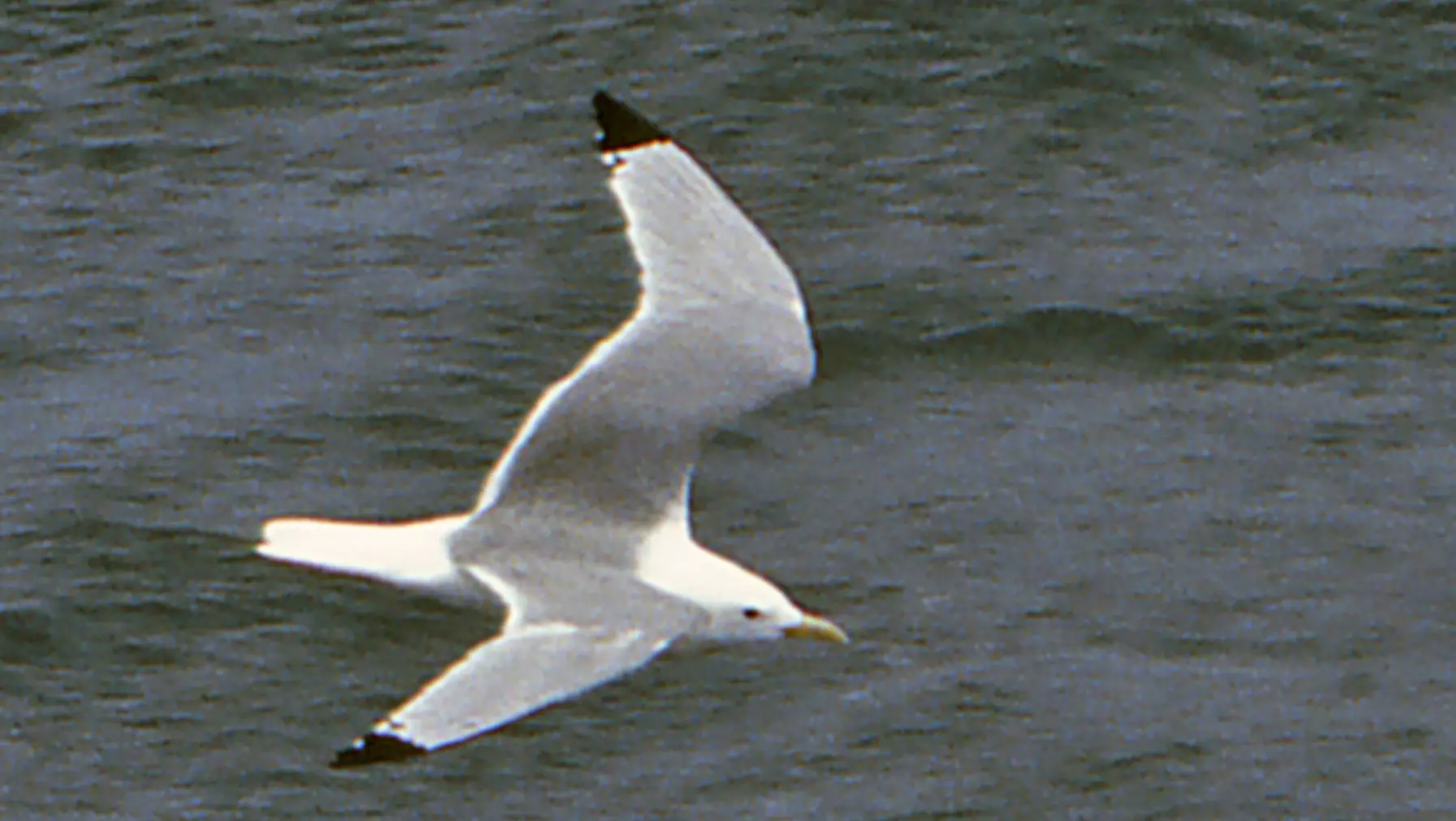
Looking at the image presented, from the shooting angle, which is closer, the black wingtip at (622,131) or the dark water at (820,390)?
the black wingtip at (622,131)

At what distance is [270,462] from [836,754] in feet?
9.98

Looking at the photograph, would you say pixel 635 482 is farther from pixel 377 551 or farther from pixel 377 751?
pixel 377 751

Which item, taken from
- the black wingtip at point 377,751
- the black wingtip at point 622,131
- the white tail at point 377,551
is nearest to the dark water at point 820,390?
the white tail at point 377,551

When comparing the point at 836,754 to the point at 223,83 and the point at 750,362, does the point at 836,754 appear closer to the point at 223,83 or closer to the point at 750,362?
the point at 750,362

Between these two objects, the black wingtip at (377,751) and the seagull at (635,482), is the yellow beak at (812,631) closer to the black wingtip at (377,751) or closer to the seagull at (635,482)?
the seagull at (635,482)

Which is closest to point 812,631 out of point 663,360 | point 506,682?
point 663,360

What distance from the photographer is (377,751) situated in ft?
24.6

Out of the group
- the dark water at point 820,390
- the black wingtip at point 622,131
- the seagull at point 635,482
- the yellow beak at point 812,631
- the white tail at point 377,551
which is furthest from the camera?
the dark water at point 820,390

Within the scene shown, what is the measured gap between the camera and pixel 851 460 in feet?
41.0

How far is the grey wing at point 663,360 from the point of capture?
31.1 ft

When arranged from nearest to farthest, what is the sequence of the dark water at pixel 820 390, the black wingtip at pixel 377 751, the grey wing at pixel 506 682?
1. the black wingtip at pixel 377 751
2. the grey wing at pixel 506 682
3. the dark water at pixel 820 390

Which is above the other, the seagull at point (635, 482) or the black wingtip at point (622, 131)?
the black wingtip at point (622, 131)

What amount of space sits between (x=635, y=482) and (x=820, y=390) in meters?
3.50

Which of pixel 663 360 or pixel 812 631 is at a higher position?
pixel 663 360
